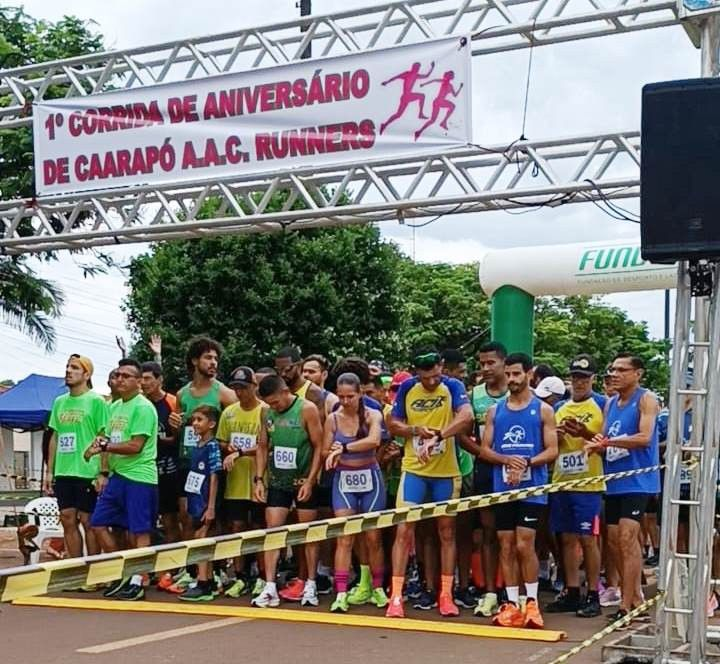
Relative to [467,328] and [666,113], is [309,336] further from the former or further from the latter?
[467,328]

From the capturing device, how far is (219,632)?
293 inches

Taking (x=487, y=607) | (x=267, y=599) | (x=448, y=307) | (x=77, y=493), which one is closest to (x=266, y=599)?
(x=267, y=599)

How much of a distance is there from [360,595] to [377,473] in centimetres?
92

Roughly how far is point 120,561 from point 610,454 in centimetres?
471

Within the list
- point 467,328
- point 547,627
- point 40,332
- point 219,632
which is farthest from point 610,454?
point 467,328

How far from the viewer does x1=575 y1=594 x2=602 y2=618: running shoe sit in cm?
803

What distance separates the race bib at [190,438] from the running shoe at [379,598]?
74.7 inches

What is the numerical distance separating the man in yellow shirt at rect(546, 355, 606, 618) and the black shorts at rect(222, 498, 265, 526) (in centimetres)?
232

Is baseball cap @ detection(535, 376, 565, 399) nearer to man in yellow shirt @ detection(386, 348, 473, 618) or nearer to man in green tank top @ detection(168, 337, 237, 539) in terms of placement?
man in yellow shirt @ detection(386, 348, 473, 618)

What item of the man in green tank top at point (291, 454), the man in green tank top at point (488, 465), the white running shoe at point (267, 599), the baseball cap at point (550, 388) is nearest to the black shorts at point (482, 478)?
the man in green tank top at point (488, 465)

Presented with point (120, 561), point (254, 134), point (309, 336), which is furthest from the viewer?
point (309, 336)

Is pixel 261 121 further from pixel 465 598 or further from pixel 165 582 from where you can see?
pixel 465 598

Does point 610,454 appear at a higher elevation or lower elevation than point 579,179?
lower

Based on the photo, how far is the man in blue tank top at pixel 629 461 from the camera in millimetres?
7672
